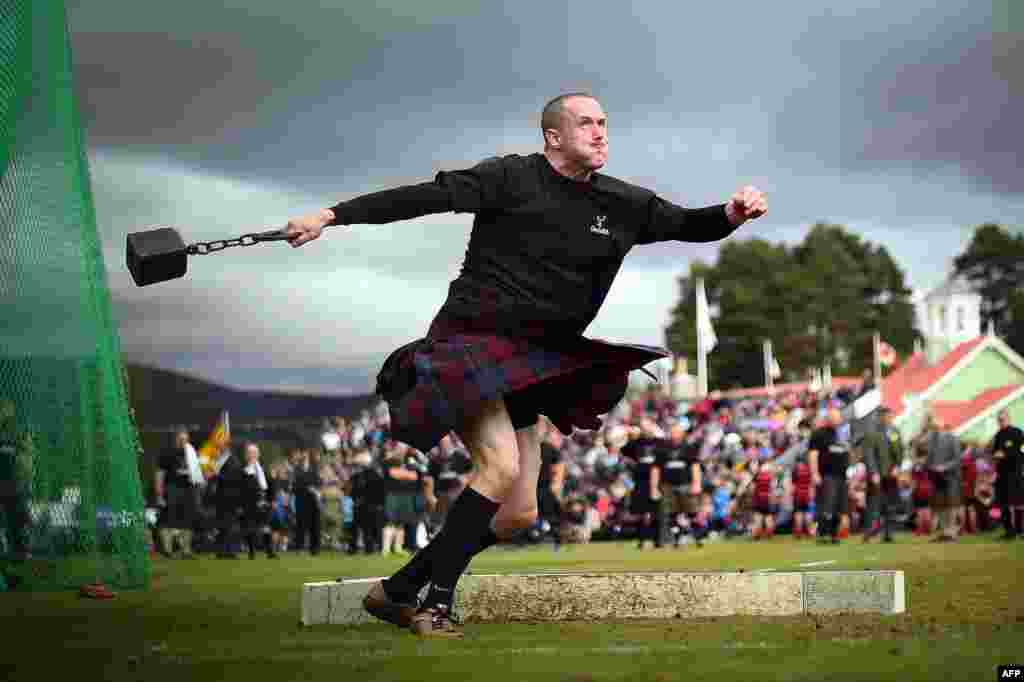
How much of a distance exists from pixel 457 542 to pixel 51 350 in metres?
4.19

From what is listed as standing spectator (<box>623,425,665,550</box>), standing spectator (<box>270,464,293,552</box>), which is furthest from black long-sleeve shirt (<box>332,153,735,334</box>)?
standing spectator (<box>270,464,293,552</box>)

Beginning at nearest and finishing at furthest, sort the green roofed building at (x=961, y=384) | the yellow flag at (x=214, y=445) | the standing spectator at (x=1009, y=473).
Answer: the standing spectator at (x=1009, y=473), the yellow flag at (x=214, y=445), the green roofed building at (x=961, y=384)

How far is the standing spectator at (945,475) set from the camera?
17.4 m

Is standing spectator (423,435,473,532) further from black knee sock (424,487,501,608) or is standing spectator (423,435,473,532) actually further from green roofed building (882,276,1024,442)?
green roofed building (882,276,1024,442)

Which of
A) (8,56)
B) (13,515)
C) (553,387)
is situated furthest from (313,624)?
(8,56)

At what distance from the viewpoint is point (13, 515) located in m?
8.33

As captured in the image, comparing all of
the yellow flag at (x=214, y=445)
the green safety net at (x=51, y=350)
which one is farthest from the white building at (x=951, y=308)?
the green safety net at (x=51, y=350)

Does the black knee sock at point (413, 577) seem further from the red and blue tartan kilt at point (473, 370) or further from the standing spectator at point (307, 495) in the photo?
the standing spectator at point (307, 495)

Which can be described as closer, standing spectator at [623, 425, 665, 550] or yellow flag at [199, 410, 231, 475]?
standing spectator at [623, 425, 665, 550]

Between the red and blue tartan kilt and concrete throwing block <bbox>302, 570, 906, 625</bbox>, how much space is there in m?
0.72

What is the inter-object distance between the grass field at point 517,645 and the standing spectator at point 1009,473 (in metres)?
9.84

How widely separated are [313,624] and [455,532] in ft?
2.81

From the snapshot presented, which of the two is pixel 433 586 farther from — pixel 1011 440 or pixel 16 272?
pixel 1011 440

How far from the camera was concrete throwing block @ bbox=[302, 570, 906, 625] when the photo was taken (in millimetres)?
5492
